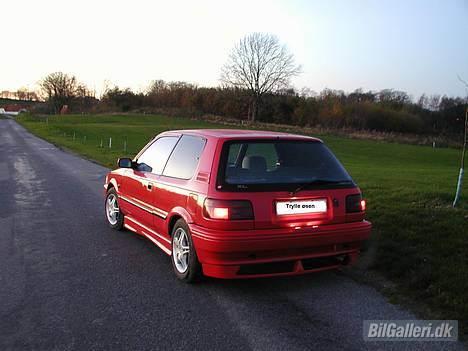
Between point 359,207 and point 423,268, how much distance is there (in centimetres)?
96

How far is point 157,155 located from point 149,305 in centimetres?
237

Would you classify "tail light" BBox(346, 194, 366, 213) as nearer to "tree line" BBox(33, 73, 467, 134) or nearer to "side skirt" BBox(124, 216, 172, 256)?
"side skirt" BBox(124, 216, 172, 256)

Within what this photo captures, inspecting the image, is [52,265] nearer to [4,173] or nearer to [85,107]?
[4,173]

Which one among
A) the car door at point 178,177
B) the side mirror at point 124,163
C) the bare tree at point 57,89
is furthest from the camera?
the bare tree at point 57,89

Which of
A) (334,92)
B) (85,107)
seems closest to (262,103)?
(334,92)

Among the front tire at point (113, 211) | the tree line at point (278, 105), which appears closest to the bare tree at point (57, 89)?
the tree line at point (278, 105)

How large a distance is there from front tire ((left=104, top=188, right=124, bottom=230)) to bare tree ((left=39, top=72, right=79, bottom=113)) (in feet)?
340

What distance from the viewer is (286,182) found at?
461cm

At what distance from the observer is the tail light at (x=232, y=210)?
14.3ft

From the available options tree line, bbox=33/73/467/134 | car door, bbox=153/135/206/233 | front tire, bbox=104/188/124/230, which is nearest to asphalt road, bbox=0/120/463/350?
front tire, bbox=104/188/124/230

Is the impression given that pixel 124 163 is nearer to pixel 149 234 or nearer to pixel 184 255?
pixel 149 234

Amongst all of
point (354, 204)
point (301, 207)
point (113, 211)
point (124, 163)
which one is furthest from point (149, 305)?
point (113, 211)

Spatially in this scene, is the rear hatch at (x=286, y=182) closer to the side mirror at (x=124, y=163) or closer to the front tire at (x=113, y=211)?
the side mirror at (x=124, y=163)

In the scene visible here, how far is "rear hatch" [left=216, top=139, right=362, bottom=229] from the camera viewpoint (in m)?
4.43
